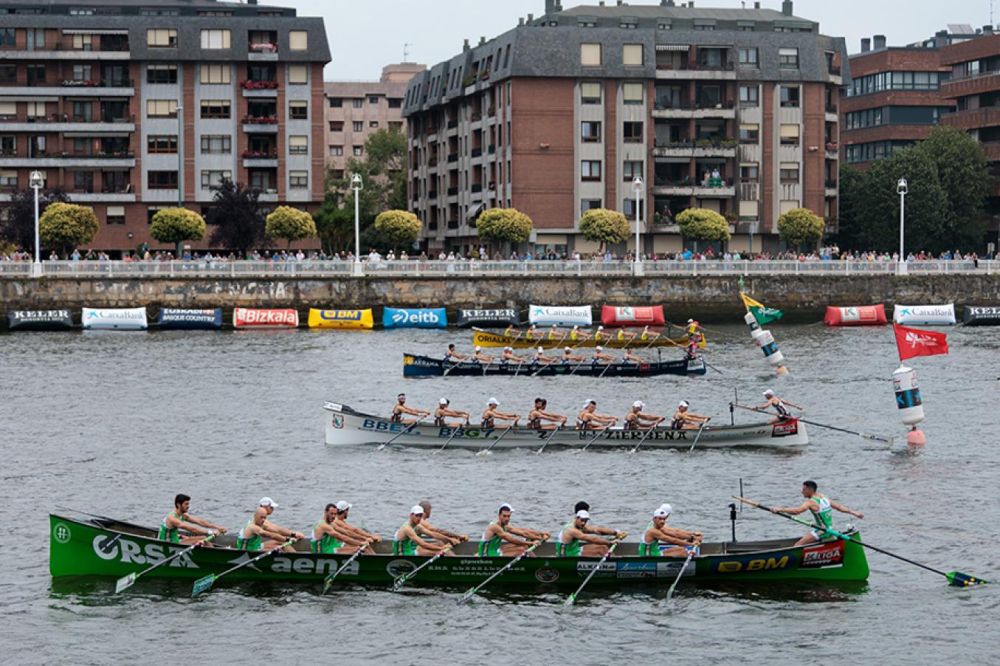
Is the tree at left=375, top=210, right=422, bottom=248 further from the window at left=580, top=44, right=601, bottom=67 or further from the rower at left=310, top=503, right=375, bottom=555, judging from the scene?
the rower at left=310, top=503, right=375, bottom=555

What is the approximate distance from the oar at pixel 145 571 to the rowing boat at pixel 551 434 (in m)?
17.3

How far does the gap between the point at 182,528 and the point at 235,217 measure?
87.4 meters

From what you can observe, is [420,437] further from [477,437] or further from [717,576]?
[717,576]

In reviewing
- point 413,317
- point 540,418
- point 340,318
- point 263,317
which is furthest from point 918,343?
point 263,317

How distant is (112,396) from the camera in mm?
68750

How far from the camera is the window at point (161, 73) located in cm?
12850

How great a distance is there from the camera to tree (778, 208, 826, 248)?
399 ft

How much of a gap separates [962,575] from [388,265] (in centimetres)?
6854

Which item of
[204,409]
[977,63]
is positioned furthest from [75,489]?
[977,63]

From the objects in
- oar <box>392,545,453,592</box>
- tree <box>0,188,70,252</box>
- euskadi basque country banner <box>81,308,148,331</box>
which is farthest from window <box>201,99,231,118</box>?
oar <box>392,545,453,592</box>

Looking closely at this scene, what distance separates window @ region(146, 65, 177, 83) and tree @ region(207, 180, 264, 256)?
1170cm

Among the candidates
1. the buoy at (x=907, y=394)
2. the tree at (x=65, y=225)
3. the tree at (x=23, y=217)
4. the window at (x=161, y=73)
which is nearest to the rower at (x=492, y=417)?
the buoy at (x=907, y=394)

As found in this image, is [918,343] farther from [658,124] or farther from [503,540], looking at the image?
[658,124]

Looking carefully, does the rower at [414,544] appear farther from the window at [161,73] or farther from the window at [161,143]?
the window at [161,73]
